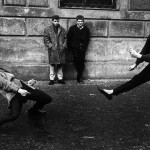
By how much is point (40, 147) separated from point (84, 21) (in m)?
5.64

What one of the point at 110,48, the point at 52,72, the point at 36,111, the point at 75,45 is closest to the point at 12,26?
the point at 52,72

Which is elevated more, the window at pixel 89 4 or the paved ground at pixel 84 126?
the window at pixel 89 4

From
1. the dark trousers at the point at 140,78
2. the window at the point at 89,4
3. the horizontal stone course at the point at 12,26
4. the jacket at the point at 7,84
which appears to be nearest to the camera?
the jacket at the point at 7,84

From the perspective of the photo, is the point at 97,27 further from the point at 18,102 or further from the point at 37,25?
the point at 18,102

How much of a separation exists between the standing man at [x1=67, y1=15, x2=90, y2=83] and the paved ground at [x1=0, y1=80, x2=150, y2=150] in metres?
1.66

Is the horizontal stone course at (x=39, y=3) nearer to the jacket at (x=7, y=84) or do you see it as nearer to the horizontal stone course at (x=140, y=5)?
the horizontal stone course at (x=140, y=5)

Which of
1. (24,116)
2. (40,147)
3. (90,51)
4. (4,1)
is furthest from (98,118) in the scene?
(4,1)

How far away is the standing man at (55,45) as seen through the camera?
359 inches

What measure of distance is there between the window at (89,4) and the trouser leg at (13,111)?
4872 millimetres

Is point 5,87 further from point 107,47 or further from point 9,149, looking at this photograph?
point 107,47

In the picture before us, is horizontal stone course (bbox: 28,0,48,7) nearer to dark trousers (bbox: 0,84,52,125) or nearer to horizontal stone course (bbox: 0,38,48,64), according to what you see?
horizontal stone course (bbox: 0,38,48,64)

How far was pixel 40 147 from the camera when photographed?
4.54 m

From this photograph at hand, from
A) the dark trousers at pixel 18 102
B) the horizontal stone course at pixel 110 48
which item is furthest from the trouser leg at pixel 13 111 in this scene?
the horizontal stone course at pixel 110 48

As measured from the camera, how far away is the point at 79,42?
30.4 feet
